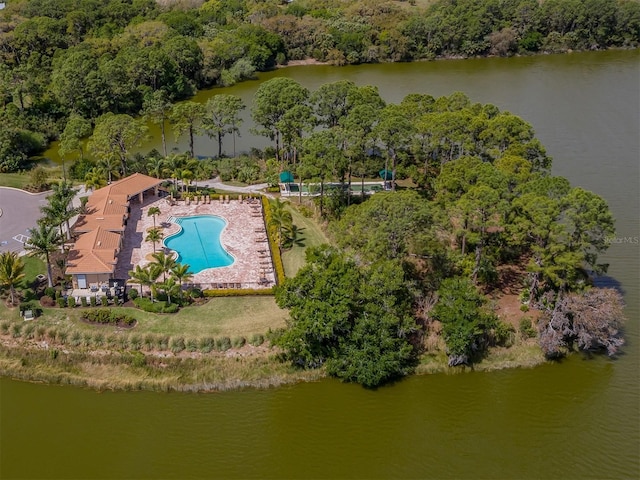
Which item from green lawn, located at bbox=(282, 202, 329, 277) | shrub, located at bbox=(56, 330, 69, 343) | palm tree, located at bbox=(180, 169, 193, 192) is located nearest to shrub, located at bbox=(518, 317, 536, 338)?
green lawn, located at bbox=(282, 202, 329, 277)

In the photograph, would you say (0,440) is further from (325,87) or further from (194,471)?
(325,87)

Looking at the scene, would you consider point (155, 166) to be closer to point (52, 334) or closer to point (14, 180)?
point (14, 180)

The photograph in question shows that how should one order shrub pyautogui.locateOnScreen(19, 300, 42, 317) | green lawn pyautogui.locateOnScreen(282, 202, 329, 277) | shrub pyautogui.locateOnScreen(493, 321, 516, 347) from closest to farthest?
shrub pyautogui.locateOnScreen(493, 321, 516, 347)
shrub pyautogui.locateOnScreen(19, 300, 42, 317)
green lawn pyautogui.locateOnScreen(282, 202, 329, 277)

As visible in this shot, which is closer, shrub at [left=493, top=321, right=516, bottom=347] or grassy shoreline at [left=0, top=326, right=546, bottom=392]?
grassy shoreline at [left=0, top=326, right=546, bottom=392]

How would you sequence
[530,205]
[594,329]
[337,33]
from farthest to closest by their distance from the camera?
[337,33] < [530,205] < [594,329]

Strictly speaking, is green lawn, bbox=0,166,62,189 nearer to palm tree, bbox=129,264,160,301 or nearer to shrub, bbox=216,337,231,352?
palm tree, bbox=129,264,160,301

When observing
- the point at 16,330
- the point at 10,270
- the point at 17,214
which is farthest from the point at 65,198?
the point at 16,330

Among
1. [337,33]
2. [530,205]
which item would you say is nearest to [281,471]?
[530,205]
